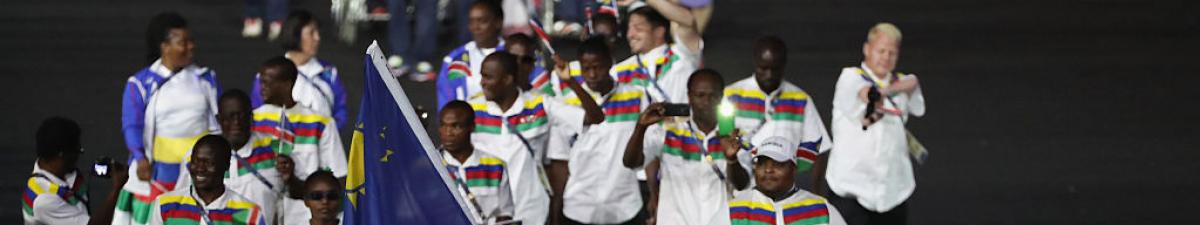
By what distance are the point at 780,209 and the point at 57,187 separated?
309 cm

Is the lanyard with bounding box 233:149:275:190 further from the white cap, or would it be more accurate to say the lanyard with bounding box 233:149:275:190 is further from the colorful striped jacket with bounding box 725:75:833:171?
the white cap

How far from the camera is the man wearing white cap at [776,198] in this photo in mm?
7969

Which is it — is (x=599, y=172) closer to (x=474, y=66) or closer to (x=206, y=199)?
(x=474, y=66)

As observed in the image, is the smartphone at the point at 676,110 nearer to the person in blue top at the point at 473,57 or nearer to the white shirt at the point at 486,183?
the white shirt at the point at 486,183

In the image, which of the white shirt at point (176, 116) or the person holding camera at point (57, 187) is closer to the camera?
the person holding camera at point (57, 187)

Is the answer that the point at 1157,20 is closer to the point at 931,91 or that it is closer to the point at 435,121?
the point at 931,91

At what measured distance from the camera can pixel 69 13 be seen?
60.8 ft

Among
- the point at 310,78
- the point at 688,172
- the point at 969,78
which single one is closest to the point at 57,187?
the point at 310,78

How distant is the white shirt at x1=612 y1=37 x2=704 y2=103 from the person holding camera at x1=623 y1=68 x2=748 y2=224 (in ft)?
3.78

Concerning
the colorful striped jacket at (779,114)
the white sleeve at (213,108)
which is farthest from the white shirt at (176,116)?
the colorful striped jacket at (779,114)

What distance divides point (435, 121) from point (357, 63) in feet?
7.71

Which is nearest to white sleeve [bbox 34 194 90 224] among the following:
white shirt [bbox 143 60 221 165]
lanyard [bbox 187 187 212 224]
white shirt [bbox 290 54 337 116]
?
white shirt [bbox 143 60 221 165]

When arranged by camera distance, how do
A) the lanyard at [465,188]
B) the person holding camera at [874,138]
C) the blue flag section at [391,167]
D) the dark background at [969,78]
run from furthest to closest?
the dark background at [969,78] → the person holding camera at [874,138] → the lanyard at [465,188] → the blue flag section at [391,167]

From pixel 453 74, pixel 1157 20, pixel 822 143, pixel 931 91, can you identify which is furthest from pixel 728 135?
pixel 1157 20
